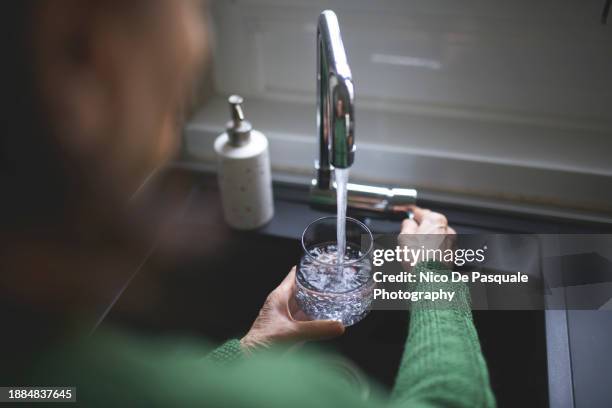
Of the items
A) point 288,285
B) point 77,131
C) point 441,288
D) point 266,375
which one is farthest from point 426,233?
point 77,131

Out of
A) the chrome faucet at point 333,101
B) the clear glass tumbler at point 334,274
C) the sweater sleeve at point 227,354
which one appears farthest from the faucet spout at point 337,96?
the sweater sleeve at point 227,354

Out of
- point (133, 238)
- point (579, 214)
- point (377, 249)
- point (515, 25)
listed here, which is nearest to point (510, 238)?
point (579, 214)

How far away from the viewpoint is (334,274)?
2.49 ft

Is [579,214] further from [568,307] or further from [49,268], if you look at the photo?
[49,268]

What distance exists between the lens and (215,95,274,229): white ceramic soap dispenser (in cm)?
85

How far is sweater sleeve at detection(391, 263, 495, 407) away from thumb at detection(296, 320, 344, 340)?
0.11 meters

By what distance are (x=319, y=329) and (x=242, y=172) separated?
0.29m

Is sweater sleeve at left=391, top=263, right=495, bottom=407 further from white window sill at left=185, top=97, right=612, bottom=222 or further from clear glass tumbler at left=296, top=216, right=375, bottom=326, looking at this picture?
white window sill at left=185, top=97, right=612, bottom=222

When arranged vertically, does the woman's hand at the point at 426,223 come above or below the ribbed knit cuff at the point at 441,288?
above

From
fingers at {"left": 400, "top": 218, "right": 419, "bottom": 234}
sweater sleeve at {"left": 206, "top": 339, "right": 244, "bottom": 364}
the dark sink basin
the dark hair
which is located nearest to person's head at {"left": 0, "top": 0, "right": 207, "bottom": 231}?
the dark hair

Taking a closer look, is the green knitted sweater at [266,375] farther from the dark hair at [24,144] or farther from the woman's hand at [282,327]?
the dark hair at [24,144]

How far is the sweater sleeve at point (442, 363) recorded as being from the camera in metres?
0.57

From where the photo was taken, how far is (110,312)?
0.85m

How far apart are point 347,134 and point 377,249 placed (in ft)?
1.03
